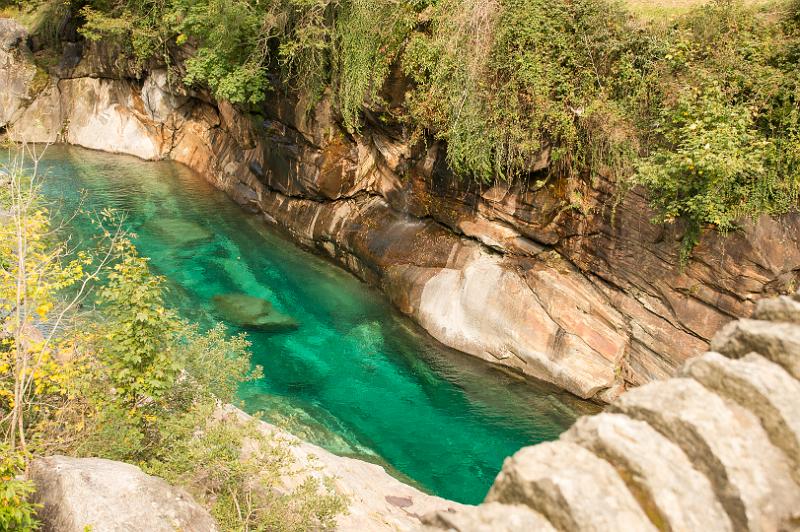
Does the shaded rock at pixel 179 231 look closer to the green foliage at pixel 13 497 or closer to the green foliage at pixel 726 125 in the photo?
the green foliage at pixel 13 497

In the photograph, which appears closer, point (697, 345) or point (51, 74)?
point (697, 345)

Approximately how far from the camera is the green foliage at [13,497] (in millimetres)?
6035

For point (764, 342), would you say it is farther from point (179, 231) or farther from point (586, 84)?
point (179, 231)

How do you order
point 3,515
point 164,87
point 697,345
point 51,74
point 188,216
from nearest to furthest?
point 3,515, point 697,345, point 188,216, point 164,87, point 51,74

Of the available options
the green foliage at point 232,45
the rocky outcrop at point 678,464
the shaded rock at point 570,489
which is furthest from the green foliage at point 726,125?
the green foliage at point 232,45

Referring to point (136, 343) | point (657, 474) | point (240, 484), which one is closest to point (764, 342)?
point (657, 474)

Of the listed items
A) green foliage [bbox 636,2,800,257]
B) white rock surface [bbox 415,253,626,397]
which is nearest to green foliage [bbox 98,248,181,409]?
white rock surface [bbox 415,253,626,397]

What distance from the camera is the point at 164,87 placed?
84.3ft

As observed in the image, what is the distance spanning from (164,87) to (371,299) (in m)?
15.2

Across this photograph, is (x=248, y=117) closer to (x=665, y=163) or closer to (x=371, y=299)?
(x=371, y=299)

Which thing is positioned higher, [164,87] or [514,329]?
[164,87]

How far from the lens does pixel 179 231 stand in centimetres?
A: 1978

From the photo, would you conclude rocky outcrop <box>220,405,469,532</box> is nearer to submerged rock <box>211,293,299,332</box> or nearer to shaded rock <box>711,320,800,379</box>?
shaded rock <box>711,320,800,379</box>

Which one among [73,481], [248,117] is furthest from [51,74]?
[73,481]
